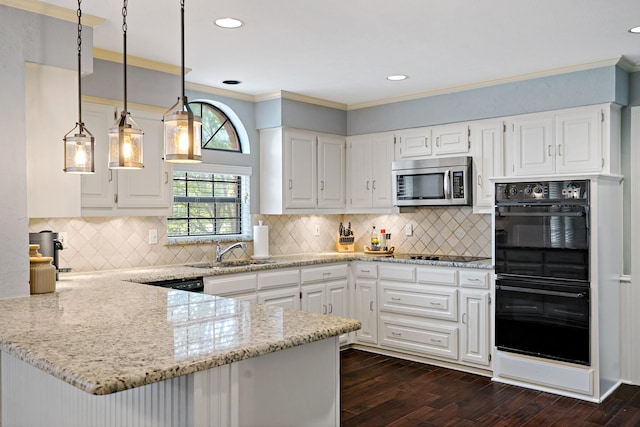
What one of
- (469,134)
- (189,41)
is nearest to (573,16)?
(469,134)

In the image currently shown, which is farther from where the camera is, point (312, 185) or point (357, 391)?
point (312, 185)

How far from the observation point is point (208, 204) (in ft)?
16.6

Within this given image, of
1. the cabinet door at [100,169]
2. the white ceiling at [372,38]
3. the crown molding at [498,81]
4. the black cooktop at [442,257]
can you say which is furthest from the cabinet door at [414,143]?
the cabinet door at [100,169]

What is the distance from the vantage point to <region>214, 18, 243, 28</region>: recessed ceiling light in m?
3.20

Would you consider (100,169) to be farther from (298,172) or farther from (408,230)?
(408,230)

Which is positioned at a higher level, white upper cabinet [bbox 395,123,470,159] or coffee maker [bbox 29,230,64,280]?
white upper cabinet [bbox 395,123,470,159]

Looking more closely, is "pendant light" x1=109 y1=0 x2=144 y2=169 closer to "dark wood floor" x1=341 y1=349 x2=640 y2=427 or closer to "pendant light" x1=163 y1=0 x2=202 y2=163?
"pendant light" x1=163 y1=0 x2=202 y2=163

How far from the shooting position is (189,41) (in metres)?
3.59

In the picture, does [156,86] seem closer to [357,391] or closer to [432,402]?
[357,391]

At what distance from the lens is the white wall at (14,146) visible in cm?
279

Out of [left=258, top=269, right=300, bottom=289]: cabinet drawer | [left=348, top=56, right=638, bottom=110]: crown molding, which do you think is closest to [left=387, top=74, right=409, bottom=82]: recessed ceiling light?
[left=348, top=56, right=638, bottom=110]: crown molding

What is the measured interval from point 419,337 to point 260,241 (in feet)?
5.53

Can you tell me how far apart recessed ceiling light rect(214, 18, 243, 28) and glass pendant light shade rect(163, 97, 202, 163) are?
1.34 metres

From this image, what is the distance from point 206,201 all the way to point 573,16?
3.29m
